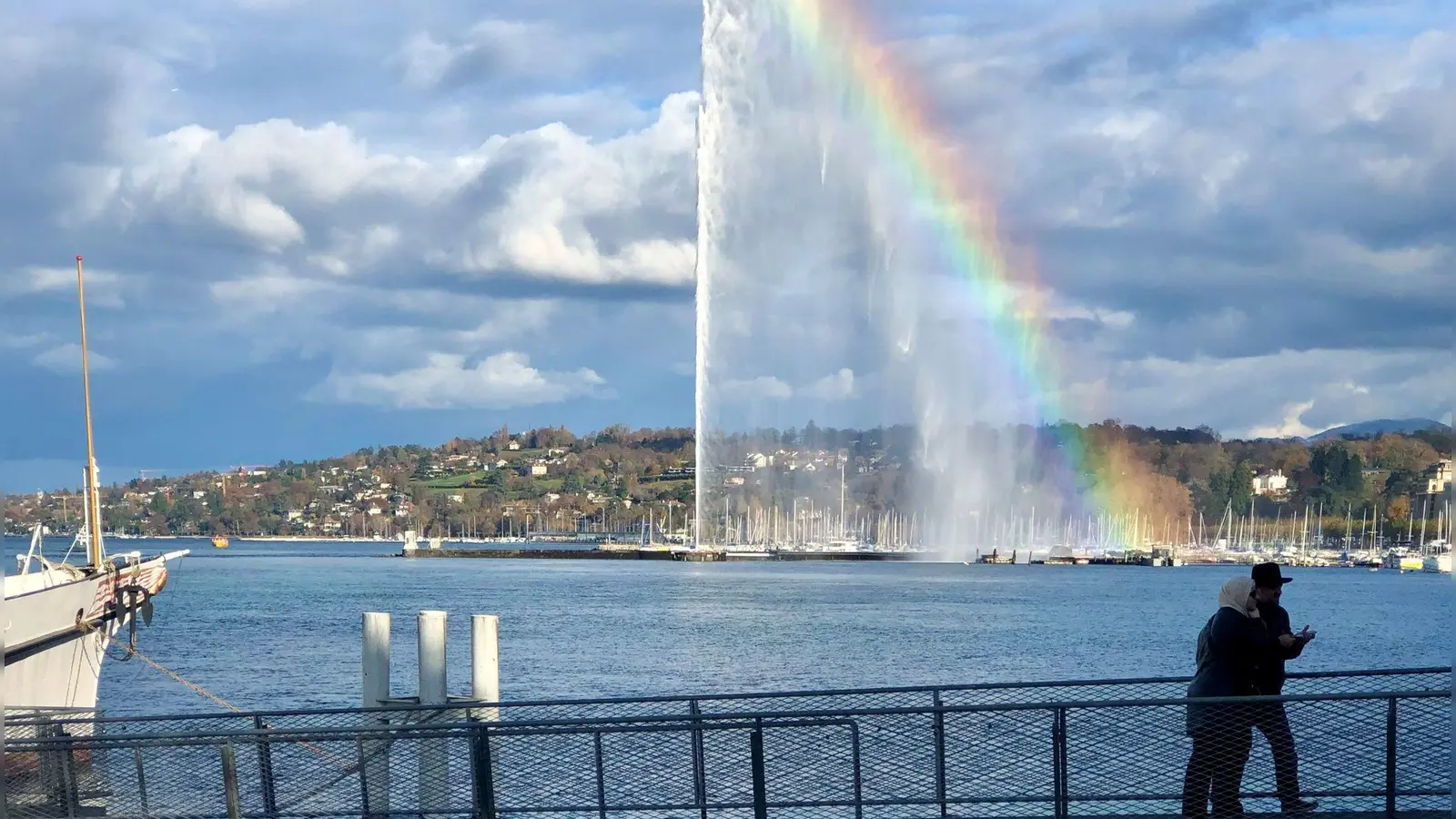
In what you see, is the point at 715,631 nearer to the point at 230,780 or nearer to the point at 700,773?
the point at 700,773

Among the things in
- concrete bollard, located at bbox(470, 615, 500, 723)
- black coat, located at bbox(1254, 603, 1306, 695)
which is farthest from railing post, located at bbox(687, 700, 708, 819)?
concrete bollard, located at bbox(470, 615, 500, 723)

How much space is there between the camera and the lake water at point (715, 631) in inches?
2009

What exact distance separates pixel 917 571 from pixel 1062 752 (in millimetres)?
157769

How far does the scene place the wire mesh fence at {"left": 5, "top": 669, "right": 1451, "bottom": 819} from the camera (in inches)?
388

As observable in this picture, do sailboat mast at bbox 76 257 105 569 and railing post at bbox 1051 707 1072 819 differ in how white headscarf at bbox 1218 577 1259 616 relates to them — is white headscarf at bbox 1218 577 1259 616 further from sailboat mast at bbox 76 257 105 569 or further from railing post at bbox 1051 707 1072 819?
sailboat mast at bbox 76 257 105 569

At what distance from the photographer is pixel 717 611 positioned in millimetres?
88375

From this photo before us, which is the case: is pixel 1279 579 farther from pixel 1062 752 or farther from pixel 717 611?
pixel 717 611

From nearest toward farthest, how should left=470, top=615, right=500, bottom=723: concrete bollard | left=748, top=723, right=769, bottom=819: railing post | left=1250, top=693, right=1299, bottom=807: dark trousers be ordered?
left=748, top=723, right=769, bottom=819: railing post
left=1250, top=693, right=1299, bottom=807: dark trousers
left=470, top=615, right=500, bottom=723: concrete bollard

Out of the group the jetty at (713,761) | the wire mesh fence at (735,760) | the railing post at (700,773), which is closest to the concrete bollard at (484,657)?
the jetty at (713,761)

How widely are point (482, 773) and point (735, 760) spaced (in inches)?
80.4

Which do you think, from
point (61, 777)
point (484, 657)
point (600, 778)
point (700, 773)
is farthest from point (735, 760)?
point (61, 777)

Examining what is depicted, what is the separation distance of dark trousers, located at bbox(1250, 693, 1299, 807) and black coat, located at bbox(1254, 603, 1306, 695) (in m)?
0.42

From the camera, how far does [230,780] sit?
10.0m

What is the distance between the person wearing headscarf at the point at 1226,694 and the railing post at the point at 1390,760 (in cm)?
71
